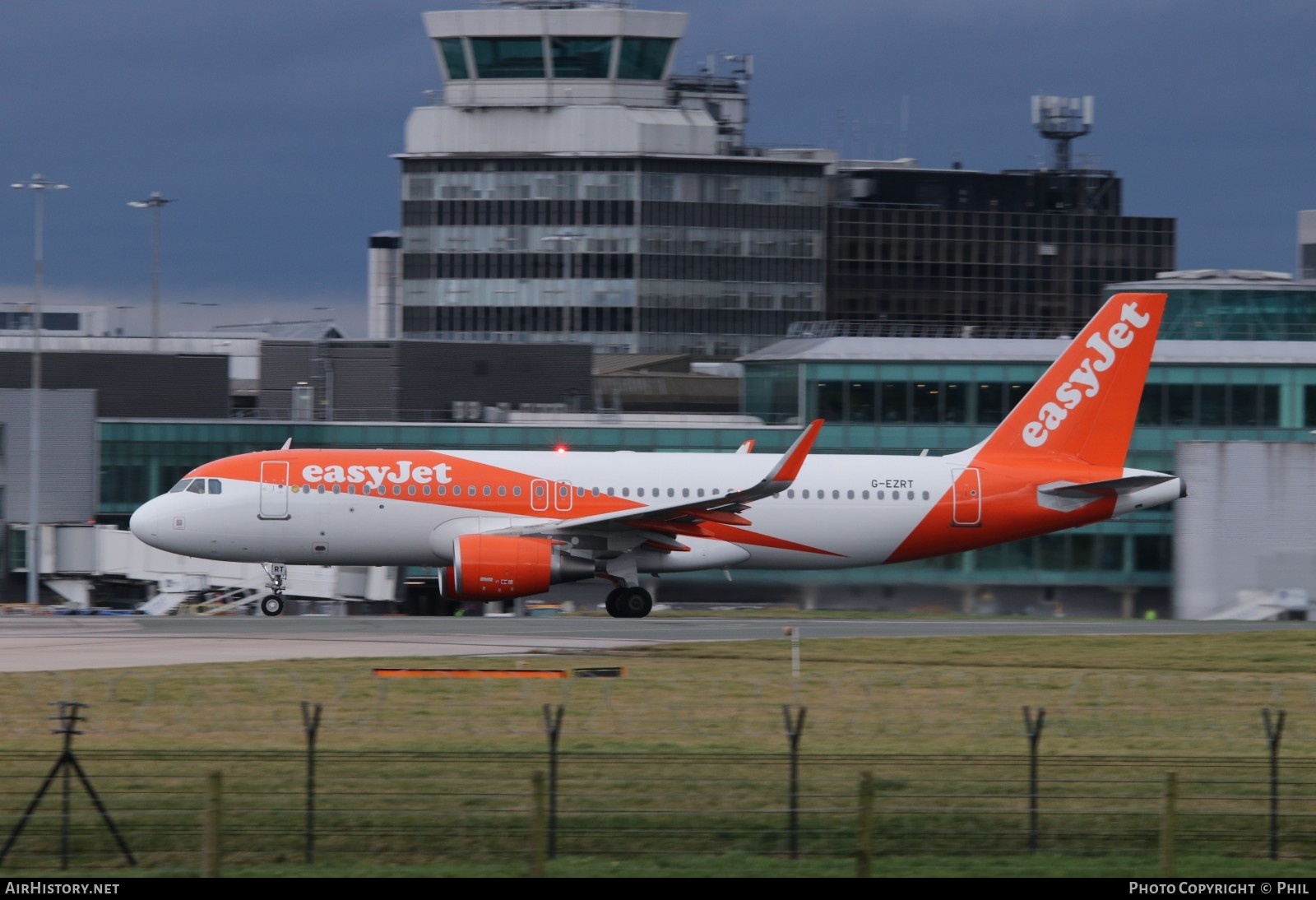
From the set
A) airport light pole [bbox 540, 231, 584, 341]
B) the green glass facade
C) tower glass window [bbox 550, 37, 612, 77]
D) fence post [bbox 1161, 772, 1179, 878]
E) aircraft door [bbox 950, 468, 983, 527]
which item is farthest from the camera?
airport light pole [bbox 540, 231, 584, 341]

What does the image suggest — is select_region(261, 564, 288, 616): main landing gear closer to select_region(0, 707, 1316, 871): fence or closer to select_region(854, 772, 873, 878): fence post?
select_region(0, 707, 1316, 871): fence

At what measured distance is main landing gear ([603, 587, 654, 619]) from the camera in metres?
41.0

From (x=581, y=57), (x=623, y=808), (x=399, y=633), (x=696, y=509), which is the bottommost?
(x=399, y=633)

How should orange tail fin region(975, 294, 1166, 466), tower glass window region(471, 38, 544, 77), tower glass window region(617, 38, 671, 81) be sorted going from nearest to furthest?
orange tail fin region(975, 294, 1166, 466) → tower glass window region(471, 38, 544, 77) → tower glass window region(617, 38, 671, 81)

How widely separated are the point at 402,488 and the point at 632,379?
211 feet

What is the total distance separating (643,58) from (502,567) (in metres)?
110

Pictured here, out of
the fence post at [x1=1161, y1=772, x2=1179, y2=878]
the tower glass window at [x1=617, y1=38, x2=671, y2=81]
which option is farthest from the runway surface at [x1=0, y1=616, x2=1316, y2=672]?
the tower glass window at [x1=617, y1=38, x2=671, y2=81]

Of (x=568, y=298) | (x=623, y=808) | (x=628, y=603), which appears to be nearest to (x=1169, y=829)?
(x=623, y=808)

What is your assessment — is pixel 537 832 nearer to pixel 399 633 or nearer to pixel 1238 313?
pixel 399 633

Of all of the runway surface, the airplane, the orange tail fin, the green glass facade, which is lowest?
the runway surface

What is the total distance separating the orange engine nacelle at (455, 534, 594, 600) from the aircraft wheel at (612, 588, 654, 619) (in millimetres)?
2218

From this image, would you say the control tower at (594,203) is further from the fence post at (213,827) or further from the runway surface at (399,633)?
the fence post at (213,827)

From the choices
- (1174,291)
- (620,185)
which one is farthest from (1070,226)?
(1174,291)

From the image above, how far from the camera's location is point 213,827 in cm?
1439
